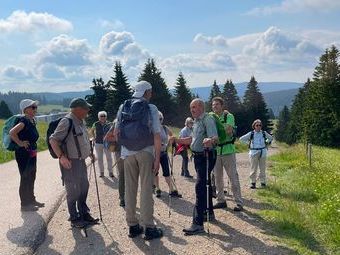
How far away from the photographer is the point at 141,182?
7027mm

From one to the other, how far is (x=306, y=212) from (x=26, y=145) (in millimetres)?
5962

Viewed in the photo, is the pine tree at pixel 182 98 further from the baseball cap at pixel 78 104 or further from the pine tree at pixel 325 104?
the baseball cap at pixel 78 104

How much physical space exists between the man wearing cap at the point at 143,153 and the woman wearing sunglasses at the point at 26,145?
261cm

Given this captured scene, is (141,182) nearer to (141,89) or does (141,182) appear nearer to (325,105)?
(141,89)

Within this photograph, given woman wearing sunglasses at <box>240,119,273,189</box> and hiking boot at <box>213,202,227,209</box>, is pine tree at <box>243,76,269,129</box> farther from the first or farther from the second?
hiking boot at <box>213,202,227,209</box>

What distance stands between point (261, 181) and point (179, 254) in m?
6.80

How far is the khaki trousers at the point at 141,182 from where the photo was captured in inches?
273

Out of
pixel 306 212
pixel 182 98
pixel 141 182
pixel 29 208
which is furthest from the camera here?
pixel 182 98

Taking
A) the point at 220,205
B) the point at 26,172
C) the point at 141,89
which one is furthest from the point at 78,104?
the point at 220,205

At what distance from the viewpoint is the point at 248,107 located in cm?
7050

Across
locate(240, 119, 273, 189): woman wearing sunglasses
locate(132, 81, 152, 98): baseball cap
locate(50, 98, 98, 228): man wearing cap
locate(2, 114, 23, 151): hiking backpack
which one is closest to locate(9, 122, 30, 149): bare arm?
locate(2, 114, 23, 151): hiking backpack

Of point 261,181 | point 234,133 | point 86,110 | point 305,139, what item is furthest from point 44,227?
point 305,139

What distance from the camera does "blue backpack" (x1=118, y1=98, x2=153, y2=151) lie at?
22.2ft

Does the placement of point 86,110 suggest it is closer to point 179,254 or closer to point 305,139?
point 179,254
